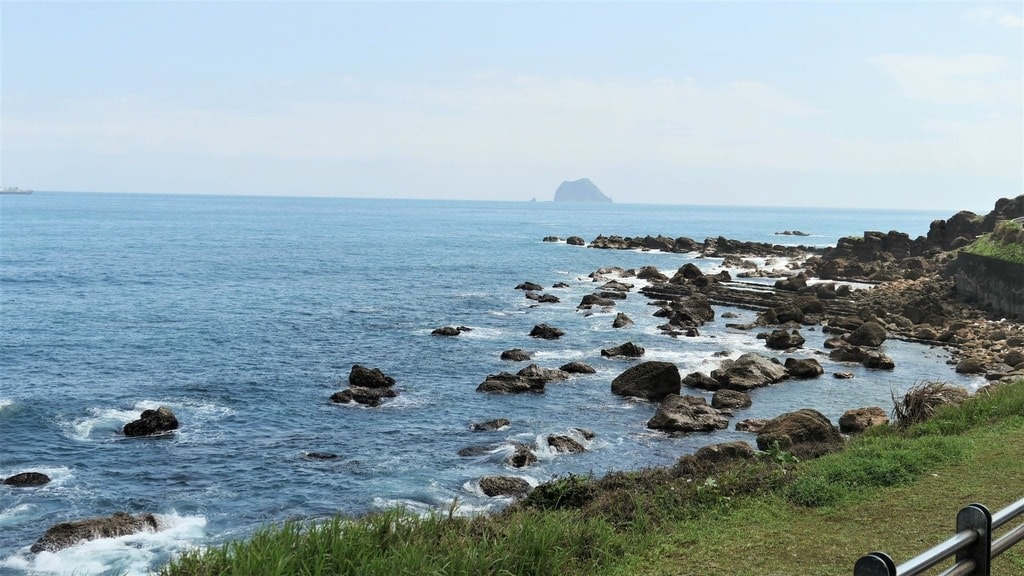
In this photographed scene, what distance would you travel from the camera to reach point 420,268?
80.4m

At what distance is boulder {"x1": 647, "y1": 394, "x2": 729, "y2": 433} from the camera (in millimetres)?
24594

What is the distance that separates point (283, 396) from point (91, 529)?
1284 cm

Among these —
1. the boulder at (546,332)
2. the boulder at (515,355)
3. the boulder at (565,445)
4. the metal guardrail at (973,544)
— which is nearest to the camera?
the metal guardrail at (973,544)

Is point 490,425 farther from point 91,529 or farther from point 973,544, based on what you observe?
point 973,544

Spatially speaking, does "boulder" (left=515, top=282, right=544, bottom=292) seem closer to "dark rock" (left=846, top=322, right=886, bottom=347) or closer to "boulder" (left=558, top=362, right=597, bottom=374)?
"dark rock" (left=846, top=322, right=886, bottom=347)

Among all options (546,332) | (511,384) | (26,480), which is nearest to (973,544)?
(26,480)

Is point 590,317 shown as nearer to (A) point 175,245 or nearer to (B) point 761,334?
(B) point 761,334

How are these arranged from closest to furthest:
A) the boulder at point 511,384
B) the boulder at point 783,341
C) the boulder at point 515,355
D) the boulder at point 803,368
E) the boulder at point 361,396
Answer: the boulder at point 361,396
the boulder at point 511,384
the boulder at point 803,368
the boulder at point 515,355
the boulder at point 783,341

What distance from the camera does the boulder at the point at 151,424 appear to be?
24.1 metres

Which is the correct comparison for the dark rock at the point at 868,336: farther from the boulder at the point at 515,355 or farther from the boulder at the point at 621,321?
the boulder at the point at 515,355

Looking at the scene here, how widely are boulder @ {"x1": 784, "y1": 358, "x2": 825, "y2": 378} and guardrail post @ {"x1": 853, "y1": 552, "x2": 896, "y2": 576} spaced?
102 feet

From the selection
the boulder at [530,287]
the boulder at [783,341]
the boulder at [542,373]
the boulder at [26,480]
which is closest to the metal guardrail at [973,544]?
the boulder at [26,480]

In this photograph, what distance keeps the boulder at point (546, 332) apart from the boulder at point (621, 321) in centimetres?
442

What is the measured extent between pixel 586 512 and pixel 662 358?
2482cm
